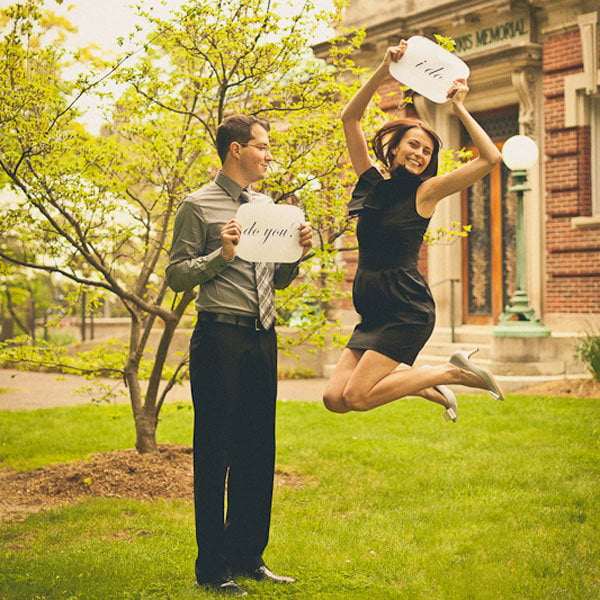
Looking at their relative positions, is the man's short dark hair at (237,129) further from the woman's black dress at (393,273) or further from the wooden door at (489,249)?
the wooden door at (489,249)

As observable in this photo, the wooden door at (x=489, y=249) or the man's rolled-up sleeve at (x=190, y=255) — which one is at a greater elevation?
the wooden door at (x=489, y=249)

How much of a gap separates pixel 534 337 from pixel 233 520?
8675 millimetres

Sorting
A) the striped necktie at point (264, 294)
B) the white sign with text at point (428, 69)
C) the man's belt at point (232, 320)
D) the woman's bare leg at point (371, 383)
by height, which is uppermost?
the white sign with text at point (428, 69)

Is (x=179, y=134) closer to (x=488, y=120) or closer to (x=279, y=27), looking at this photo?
Result: (x=279, y=27)

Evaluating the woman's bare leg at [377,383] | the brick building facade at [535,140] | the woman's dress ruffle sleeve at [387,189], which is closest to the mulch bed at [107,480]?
the woman's bare leg at [377,383]

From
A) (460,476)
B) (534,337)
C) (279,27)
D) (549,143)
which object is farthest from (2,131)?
(549,143)

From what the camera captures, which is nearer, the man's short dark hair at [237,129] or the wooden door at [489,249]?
the man's short dark hair at [237,129]

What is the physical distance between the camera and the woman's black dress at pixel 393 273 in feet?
15.1

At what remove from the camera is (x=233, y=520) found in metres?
4.73

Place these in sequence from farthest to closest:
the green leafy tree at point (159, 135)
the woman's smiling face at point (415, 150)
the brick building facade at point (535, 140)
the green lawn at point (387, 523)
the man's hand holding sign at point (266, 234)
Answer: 1. the brick building facade at point (535, 140)
2. the green leafy tree at point (159, 135)
3. the green lawn at point (387, 523)
4. the woman's smiling face at point (415, 150)
5. the man's hand holding sign at point (266, 234)

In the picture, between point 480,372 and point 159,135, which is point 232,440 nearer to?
point 480,372

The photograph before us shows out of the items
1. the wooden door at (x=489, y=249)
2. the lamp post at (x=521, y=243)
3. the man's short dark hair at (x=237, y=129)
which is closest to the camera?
the man's short dark hair at (x=237, y=129)

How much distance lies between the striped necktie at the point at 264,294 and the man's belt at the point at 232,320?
5cm

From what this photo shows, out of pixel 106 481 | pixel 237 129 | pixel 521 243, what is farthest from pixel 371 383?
pixel 521 243
